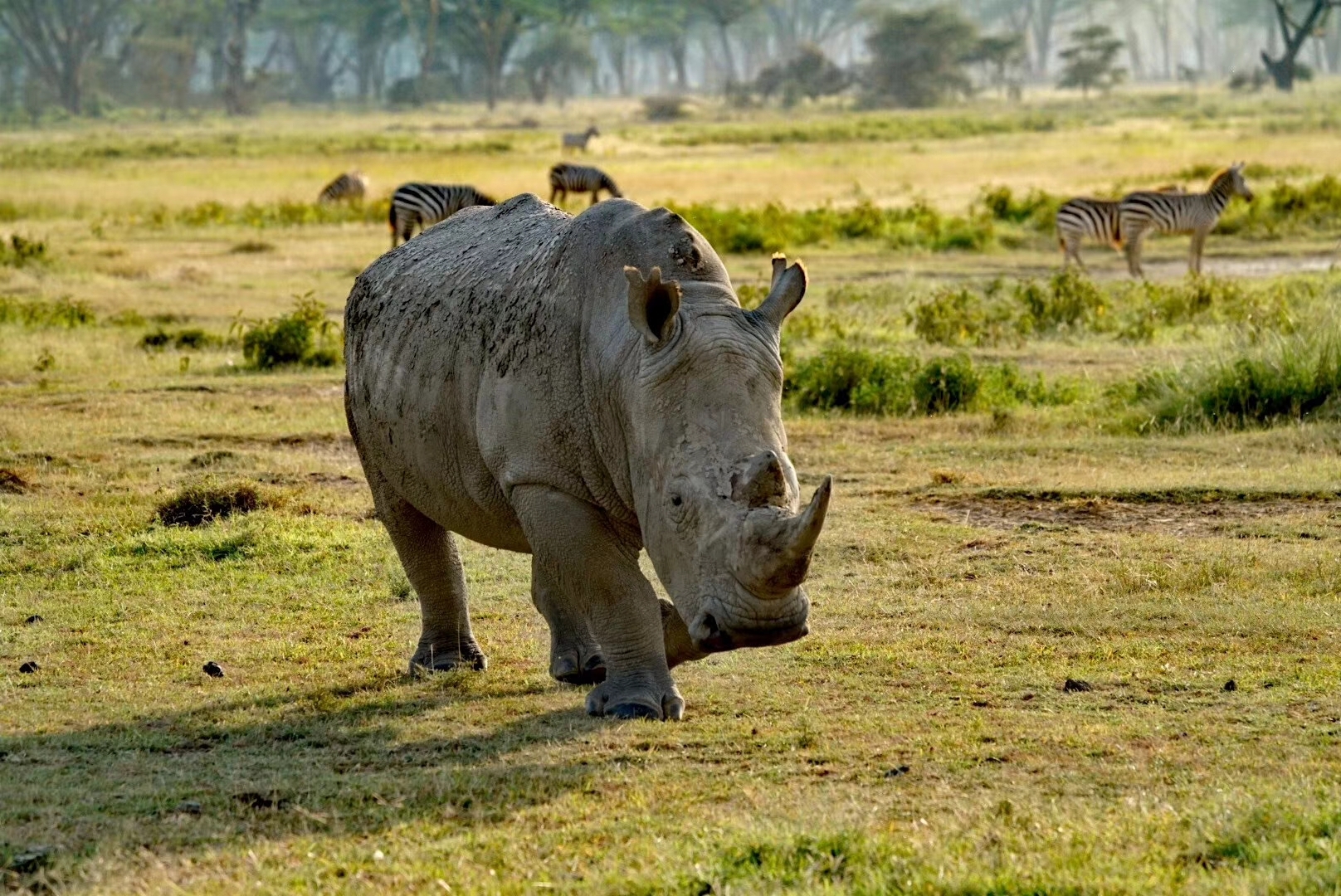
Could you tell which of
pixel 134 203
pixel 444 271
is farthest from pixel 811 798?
pixel 134 203

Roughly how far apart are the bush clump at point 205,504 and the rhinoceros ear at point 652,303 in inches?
188

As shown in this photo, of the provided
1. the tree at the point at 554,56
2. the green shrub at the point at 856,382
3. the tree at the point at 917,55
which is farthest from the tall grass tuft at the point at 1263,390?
the tree at the point at 554,56

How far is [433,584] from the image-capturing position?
24.1 ft

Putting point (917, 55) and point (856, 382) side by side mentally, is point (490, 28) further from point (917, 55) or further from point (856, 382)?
point (856, 382)

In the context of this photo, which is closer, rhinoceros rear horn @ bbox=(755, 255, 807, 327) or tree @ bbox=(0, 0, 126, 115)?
rhinoceros rear horn @ bbox=(755, 255, 807, 327)

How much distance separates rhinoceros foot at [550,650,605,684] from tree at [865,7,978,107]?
69711mm

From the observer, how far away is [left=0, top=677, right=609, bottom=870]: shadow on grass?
16.6 feet

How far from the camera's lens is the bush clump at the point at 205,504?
9828 millimetres

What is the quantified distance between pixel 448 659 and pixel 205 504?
3.12 meters

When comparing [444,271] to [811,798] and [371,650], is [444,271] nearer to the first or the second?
[371,650]

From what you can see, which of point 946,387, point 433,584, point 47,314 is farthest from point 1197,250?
point 433,584

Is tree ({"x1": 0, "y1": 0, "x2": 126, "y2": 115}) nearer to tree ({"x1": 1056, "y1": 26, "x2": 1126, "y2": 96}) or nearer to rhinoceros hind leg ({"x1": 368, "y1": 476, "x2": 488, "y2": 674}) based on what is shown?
tree ({"x1": 1056, "y1": 26, "x2": 1126, "y2": 96})

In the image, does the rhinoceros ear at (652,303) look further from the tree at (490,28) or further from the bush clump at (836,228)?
the tree at (490,28)

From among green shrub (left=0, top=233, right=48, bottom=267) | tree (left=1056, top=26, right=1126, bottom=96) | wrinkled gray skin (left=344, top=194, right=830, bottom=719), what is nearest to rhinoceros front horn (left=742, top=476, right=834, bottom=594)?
wrinkled gray skin (left=344, top=194, right=830, bottom=719)
